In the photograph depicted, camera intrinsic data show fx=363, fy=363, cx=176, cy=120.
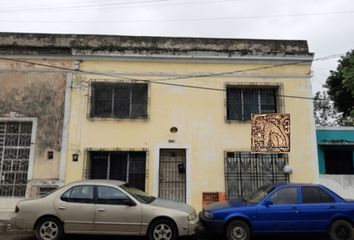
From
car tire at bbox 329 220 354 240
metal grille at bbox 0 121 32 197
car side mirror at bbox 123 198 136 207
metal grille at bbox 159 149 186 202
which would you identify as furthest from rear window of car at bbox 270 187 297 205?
metal grille at bbox 0 121 32 197

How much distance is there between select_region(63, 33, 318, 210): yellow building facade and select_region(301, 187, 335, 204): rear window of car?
329 cm

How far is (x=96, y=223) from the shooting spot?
8.23m

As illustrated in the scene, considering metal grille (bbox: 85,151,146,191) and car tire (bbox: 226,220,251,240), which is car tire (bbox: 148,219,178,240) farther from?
metal grille (bbox: 85,151,146,191)

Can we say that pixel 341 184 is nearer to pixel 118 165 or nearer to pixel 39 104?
pixel 118 165

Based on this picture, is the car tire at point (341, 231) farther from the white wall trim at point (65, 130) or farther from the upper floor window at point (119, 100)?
the white wall trim at point (65, 130)

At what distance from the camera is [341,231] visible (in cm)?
844

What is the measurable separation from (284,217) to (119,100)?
22.4 ft

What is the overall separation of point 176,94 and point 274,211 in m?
5.54

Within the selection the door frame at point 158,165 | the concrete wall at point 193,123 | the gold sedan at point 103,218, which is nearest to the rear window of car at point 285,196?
the gold sedan at point 103,218

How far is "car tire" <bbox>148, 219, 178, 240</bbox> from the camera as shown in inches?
320

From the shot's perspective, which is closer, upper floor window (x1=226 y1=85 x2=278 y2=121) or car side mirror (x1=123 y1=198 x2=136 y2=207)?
car side mirror (x1=123 y1=198 x2=136 y2=207)

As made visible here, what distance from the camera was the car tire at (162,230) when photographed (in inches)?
320

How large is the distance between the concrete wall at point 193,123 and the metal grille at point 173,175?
335 mm

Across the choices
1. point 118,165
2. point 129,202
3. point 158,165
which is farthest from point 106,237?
point 118,165
